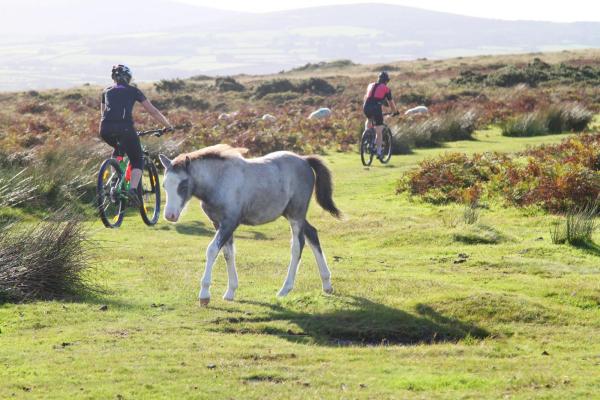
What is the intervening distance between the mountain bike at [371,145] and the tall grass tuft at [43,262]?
48.6ft

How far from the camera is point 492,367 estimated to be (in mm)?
9688

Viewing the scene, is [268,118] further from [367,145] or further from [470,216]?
[470,216]

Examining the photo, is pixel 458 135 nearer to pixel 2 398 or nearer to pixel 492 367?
pixel 492 367

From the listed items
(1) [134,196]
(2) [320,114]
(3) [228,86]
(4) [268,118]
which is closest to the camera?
(1) [134,196]

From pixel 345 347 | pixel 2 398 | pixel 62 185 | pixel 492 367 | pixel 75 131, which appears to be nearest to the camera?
pixel 2 398

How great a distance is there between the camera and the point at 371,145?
27859 mm

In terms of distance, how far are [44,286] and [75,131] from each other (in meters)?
22.7

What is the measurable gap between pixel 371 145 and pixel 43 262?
16.2 meters

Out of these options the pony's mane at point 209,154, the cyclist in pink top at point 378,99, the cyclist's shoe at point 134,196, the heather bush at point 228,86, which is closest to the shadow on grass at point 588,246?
the pony's mane at point 209,154

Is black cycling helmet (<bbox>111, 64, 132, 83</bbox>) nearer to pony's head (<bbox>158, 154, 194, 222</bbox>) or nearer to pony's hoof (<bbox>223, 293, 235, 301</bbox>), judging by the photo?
pony's head (<bbox>158, 154, 194, 222</bbox>)

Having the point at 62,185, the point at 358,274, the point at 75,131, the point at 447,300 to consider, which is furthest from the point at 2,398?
the point at 75,131

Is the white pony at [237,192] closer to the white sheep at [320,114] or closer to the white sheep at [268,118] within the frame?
the white sheep at [268,118]

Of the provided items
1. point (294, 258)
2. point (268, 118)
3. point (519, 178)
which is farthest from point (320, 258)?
point (268, 118)

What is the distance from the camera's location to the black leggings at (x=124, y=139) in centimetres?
1530
